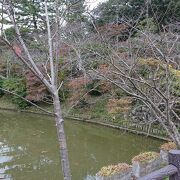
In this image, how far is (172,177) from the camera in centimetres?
218

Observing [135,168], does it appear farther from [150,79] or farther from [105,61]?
[105,61]

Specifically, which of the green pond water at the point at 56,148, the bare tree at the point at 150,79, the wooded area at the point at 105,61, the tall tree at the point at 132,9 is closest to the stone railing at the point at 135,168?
the wooded area at the point at 105,61

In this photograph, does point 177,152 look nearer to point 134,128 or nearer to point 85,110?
point 134,128

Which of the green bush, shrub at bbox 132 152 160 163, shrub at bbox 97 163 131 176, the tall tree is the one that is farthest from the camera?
the green bush

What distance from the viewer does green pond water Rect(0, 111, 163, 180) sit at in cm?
790

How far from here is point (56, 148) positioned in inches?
392

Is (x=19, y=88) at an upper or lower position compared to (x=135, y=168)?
upper

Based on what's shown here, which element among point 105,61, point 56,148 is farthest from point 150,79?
point 56,148

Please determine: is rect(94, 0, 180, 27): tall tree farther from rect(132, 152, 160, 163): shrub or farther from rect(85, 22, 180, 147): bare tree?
rect(132, 152, 160, 163): shrub

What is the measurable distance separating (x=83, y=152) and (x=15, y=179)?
2.57m

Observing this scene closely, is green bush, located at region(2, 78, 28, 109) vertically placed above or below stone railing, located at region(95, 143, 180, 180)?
above

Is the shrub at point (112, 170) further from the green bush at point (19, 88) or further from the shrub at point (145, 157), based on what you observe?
the green bush at point (19, 88)

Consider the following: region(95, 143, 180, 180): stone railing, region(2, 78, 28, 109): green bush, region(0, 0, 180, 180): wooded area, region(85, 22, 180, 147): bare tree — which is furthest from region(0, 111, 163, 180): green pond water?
region(2, 78, 28, 109): green bush

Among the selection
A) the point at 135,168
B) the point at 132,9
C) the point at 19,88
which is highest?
the point at 132,9
